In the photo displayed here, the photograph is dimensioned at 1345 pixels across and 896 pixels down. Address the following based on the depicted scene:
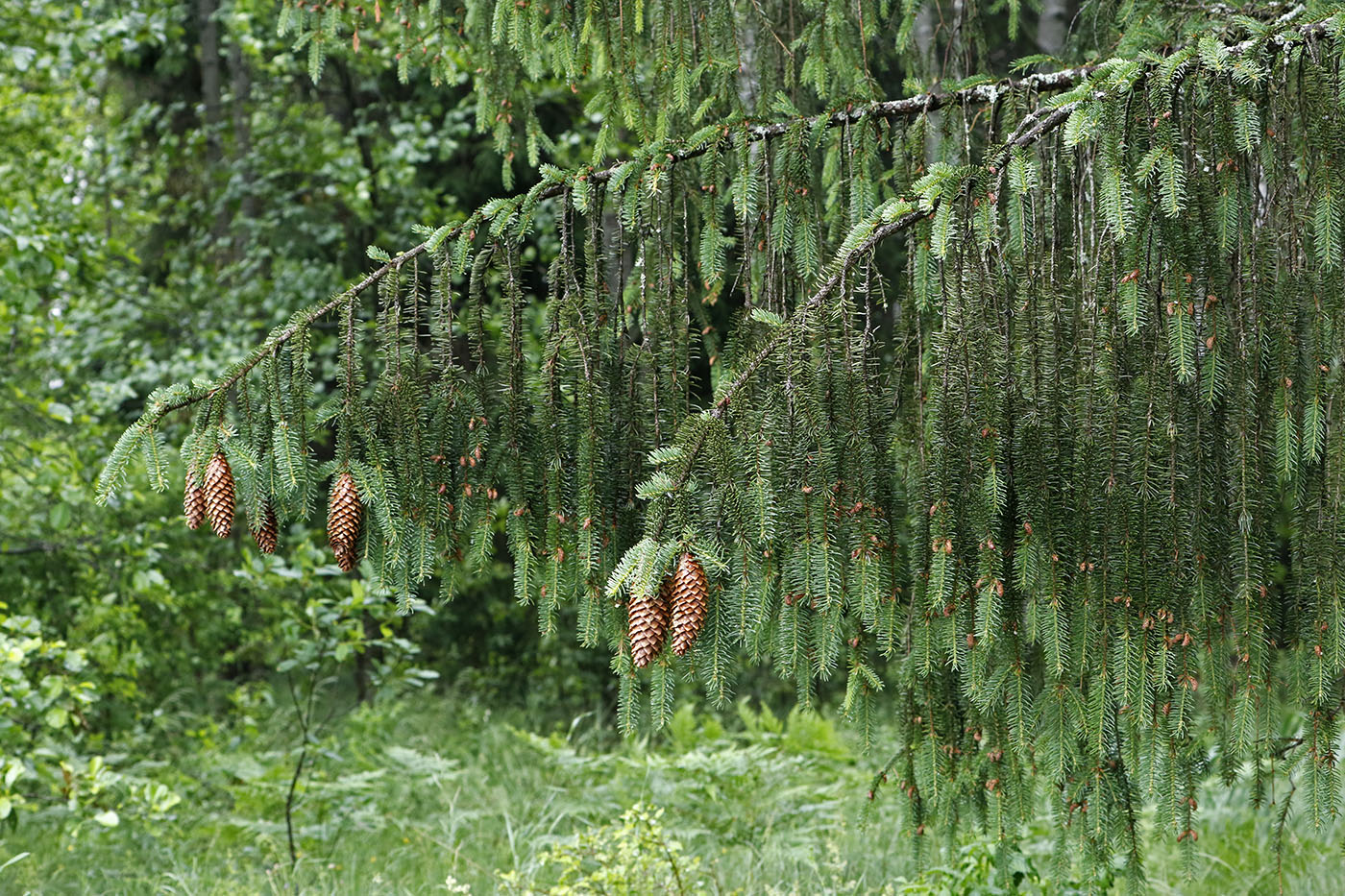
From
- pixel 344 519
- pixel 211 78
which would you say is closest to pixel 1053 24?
pixel 344 519

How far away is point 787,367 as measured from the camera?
1.85 meters

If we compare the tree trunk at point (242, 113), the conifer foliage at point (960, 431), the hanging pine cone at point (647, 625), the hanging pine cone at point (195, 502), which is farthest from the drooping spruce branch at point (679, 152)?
the tree trunk at point (242, 113)

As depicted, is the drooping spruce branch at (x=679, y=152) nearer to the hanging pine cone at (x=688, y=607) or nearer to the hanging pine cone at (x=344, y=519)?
the hanging pine cone at (x=344, y=519)

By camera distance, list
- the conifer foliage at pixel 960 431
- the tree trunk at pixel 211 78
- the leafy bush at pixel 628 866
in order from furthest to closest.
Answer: the tree trunk at pixel 211 78 → the leafy bush at pixel 628 866 → the conifer foliage at pixel 960 431

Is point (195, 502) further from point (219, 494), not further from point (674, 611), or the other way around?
point (674, 611)

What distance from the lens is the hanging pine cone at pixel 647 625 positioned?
169 cm

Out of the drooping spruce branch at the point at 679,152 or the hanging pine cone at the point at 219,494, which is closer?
the hanging pine cone at the point at 219,494

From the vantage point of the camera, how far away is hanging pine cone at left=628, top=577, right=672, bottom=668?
169 centimetres

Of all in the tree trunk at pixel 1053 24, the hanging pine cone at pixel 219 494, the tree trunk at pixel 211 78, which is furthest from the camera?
the tree trunk at pixel 211 78

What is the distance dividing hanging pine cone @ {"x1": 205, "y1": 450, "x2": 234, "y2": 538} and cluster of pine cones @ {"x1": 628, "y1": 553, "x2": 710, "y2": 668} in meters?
0.84

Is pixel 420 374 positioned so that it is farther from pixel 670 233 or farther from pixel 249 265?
pixel 249 265

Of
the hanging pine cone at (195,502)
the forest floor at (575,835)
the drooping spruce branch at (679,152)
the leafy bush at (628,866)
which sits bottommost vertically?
the forest floor at (575,835)

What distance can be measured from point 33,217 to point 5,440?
0.97 m

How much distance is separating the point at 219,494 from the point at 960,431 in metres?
1.32
